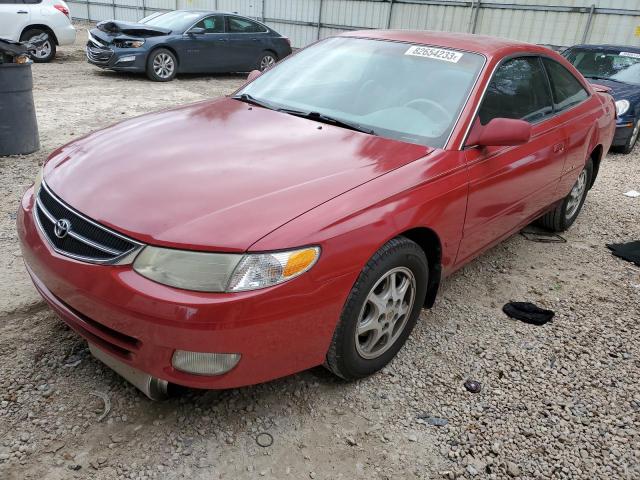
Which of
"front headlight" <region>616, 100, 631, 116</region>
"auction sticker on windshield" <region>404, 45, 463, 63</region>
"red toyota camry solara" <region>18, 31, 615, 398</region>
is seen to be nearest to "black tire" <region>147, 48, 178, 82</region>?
"red toyota camry solara" <region>18, 31, 615, 398</region>

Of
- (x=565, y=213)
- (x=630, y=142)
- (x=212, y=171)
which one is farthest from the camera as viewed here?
(x=630, y=142)

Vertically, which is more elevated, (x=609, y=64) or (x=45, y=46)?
(x=609, y=64)

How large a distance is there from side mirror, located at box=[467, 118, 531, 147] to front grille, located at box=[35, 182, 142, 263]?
1.88m

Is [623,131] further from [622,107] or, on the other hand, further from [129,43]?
[129,43]

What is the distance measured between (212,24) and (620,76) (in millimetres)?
8092

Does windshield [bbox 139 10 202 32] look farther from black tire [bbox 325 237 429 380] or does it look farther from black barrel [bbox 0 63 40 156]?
black tire [bbox 325 237 429 380]

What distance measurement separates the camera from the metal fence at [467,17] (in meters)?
12.6

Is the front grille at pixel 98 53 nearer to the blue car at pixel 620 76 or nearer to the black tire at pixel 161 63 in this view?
the black tire at pixel 161 63

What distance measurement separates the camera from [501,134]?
9.35 feet

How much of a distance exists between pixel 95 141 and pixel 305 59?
62.7 inches

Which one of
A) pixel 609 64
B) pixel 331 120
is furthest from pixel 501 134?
pixel 609 64

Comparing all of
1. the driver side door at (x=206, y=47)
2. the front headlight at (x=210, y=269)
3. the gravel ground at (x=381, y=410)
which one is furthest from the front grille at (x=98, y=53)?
the front headlight at (x=210, y=269)

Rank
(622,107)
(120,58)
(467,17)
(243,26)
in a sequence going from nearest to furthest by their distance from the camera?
(622,107) → (120,58) → (243,26) → (467,17)

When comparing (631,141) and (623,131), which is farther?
(631,141)
